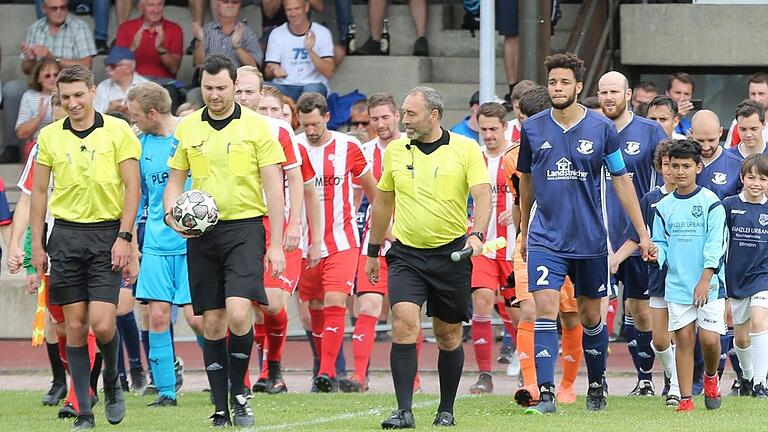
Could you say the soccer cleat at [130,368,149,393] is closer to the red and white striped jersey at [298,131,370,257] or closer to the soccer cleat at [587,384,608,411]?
the red and white striped jersey at [298,131,370,257]

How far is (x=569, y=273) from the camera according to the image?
10.3m

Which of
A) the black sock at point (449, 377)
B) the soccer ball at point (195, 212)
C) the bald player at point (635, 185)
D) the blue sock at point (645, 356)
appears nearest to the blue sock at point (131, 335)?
the soccer ball at point (195, 212)

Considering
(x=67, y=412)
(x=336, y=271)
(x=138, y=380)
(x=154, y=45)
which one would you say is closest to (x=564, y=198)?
(x=336, y=271)

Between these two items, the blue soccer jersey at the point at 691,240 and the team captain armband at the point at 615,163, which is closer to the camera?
the team captain armband at the point at 615,163

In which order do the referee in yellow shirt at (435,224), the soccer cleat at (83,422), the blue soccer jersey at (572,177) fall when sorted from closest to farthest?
1. the referee in yellow shirt at (435,224)
2. the soccer cleat at (83,422)
3. the blue soccer jersey at (572,177)

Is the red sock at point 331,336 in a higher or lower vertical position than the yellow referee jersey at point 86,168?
lower

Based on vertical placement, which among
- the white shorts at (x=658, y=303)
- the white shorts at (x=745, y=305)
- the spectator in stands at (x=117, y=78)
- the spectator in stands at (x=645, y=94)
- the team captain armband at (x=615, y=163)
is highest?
the spectator in stands at (x=117, y=78)

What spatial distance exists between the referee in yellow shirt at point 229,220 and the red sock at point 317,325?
310 centimetres

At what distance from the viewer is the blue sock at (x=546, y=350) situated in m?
10.2

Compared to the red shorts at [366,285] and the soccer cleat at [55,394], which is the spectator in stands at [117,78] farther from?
the soccer cleat at [55,394]

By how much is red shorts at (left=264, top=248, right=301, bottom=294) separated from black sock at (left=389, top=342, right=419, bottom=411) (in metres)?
2.49

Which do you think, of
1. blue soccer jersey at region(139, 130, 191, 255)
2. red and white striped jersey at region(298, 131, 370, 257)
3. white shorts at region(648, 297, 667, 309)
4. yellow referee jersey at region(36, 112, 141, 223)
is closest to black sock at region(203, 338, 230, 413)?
yellow referee jersey at region(36, 112, 141, 223)

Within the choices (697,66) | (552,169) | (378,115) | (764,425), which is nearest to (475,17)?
(697,66)

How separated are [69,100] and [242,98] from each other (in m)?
2.13
